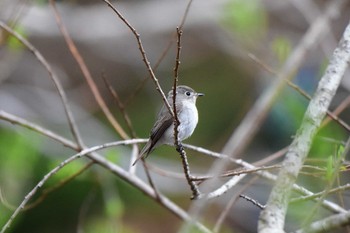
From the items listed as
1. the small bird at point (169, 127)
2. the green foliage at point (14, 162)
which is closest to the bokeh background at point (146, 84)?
the green foliage at point (14, 162)

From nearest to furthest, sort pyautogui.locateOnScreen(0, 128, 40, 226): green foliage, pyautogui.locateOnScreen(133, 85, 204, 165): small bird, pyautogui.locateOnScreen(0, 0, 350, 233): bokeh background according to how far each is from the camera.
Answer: pyautogui.locateOnScreen(133, 85, 204, 165): small bird, pyautogui.locateOnScreen(0, 128, 40, 226): green foliage, pyautogui.locateOnScreen(0, 0, 350, 233): bokeh background

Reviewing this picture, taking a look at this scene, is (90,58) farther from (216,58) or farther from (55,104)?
(216,58)

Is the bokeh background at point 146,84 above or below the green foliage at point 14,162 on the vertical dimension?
above

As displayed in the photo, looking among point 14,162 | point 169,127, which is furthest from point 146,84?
point 169,127

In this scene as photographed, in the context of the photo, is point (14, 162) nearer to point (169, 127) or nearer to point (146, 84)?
point (169, 127)

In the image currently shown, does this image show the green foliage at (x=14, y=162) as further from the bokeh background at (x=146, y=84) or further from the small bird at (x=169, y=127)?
the small bird at (x=169, y=127)

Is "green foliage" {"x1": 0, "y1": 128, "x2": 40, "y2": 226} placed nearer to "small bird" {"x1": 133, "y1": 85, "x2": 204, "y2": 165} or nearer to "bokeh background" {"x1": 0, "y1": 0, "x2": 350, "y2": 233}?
"bokeh background" {"x1": 0, "y1": 0, "x2": 350, "y2": 233}

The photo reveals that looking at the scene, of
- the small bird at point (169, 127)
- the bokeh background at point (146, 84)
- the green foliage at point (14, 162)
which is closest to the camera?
the small bird at point (169, 127)

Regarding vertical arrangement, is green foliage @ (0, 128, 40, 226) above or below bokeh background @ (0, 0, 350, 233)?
below

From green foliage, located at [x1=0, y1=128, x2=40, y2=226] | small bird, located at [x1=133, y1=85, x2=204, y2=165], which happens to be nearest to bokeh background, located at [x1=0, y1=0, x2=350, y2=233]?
green foliage, located at [x1=0, y1=128, x2=40, y2=226]
